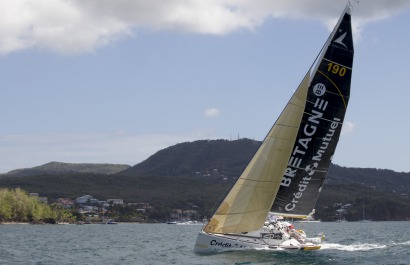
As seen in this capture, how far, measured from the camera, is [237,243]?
126ft

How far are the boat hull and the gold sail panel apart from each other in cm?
58

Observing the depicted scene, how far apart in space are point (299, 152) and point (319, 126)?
69.9 inches

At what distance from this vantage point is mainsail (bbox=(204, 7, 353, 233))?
3862cm

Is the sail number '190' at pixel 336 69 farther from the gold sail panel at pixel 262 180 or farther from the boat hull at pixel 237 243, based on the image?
the boat hull at pixel 237 243

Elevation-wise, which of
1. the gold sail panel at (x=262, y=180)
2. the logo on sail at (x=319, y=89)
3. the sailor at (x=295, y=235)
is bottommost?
the sailor at (x=295, y=235)

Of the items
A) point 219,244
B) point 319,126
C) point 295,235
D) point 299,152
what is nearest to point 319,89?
point 319,126

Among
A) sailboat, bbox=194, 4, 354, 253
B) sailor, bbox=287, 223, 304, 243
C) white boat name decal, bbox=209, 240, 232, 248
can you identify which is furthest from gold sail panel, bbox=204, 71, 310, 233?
sailor, bbox=287, 223, 304, 243

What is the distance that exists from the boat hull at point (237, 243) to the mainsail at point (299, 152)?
1.99 feet

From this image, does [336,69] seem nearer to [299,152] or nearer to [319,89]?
[319,89]

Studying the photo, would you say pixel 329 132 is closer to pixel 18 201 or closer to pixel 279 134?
pixel 279 134

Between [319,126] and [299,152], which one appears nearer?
[319,126]

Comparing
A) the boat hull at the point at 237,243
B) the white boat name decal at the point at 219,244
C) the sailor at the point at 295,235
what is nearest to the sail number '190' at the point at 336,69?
the sailor at the point at 295,235

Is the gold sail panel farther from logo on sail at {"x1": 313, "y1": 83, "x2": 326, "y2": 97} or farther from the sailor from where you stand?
the sailor

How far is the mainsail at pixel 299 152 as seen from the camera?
127ft
